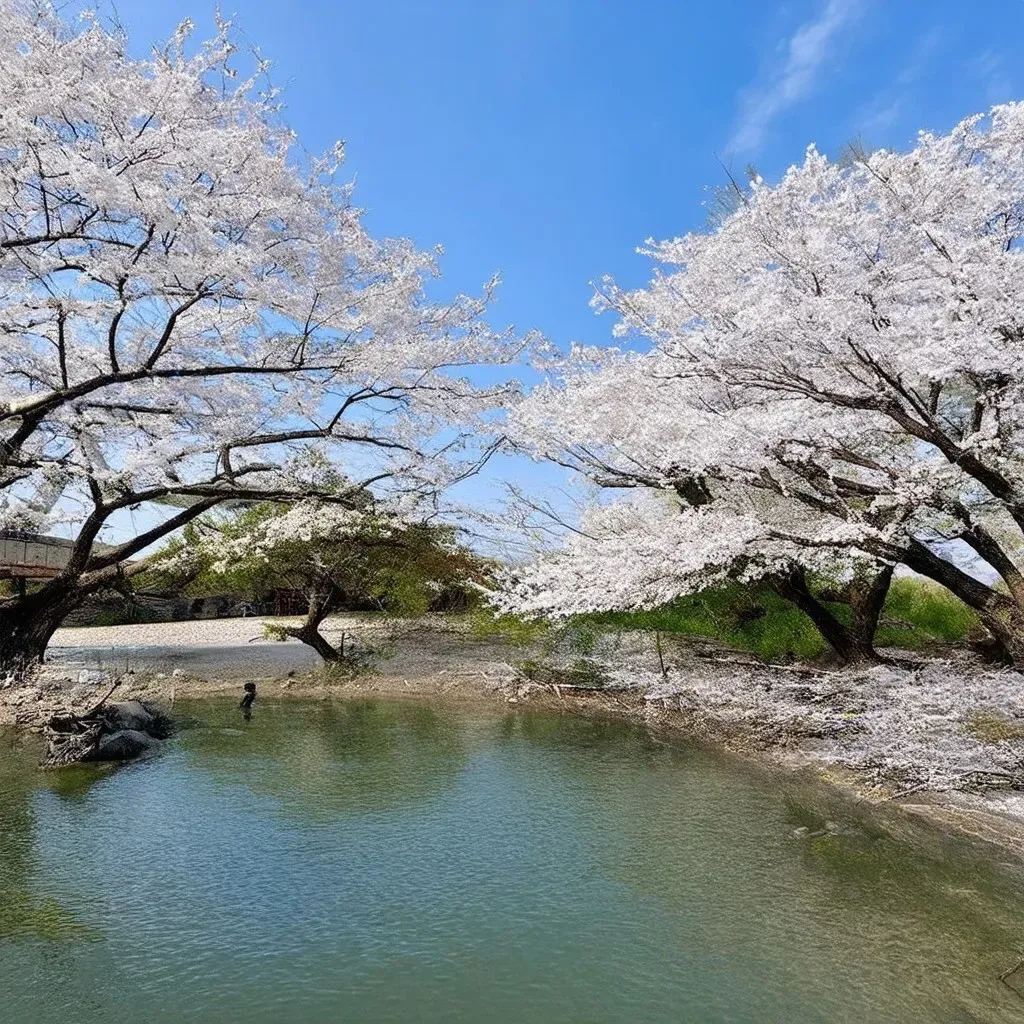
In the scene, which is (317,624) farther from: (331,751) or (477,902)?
(477,902)

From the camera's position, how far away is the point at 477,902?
4.67 metres

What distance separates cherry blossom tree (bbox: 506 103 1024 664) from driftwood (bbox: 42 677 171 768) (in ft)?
16.7

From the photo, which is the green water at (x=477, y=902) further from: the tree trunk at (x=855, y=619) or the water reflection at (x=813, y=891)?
the tree trunk at (x=855, y=619)

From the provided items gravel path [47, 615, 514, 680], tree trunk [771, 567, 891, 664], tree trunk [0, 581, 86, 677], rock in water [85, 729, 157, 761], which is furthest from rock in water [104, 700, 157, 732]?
tree trunk [771, 567, 891, 664]

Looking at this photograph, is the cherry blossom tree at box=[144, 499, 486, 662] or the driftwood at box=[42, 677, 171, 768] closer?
the driftwood at box=[42, 677, 171, 768]

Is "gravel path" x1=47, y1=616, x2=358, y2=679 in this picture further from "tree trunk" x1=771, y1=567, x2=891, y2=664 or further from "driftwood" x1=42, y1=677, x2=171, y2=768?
"tree trunk" x1=771, y1=567, x2=891, y2=664

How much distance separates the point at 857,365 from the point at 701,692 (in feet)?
19.1

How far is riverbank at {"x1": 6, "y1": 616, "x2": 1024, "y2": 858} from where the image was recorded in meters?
6.71

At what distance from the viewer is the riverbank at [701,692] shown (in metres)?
6.71

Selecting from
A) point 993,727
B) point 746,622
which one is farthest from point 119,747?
point 746,622

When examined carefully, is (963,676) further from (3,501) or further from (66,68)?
(3,501)

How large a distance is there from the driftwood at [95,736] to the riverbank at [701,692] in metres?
0.56

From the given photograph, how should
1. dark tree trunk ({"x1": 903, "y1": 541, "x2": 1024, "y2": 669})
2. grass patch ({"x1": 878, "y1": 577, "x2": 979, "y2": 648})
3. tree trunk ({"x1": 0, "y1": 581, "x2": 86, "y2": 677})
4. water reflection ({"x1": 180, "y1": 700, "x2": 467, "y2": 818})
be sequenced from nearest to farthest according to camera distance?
water reflection ({"x1": 180, "y1": 700, "x2": 467, "y2": 818})
dark tree trunk ({"x1": 903, "y1": 541, "x2": 1024, "y2": 669})
tree trunk ({"x1": 0, "y1": 581, "x2": 86, "y2": 677})
grass patch ({"x1": 878, "y1": 577, "x2": 979, "y2": 648})

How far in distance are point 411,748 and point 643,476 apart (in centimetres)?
489
